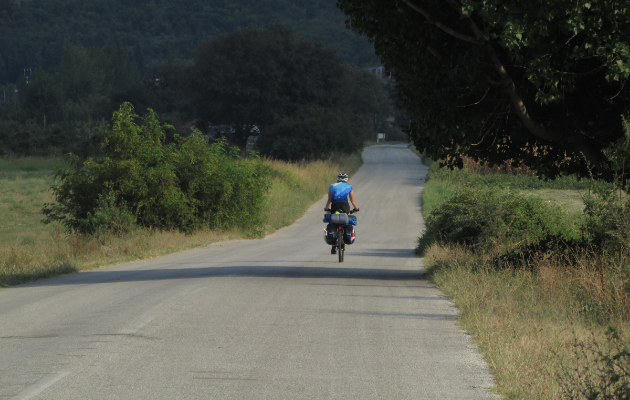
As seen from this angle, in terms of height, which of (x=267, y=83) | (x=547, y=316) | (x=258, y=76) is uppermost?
(x=258, y=76)

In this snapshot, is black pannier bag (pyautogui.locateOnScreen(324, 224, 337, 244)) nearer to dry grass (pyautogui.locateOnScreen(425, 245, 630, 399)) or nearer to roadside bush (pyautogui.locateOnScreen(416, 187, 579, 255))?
roadside bush (pyautogui.locateOnScreen(416, 187, 579, 255))

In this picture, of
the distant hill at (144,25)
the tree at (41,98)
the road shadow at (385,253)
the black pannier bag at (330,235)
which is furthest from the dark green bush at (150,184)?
the distant hill at (144,25)

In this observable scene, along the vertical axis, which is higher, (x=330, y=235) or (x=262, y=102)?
(x=262, y=102)

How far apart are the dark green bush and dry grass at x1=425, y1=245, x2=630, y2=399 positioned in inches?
562

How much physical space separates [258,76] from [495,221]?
58.7 m

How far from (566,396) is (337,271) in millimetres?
11051

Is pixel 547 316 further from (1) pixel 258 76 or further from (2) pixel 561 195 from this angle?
(1) pixel 258 76

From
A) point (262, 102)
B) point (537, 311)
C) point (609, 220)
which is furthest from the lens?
point (262, 102)

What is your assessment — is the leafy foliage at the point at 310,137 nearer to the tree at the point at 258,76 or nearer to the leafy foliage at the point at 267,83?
the leafy foliage at the point at 267,83

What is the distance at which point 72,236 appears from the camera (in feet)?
77.2

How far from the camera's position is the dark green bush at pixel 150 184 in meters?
25.3

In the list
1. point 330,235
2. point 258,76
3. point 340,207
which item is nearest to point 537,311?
point 340,207

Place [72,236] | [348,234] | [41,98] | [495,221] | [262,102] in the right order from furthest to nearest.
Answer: [41,98]
[262,102]
[72,236]
[348,234]
[495,221]

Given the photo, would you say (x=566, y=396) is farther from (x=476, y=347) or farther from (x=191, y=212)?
(x=191, y=212)
